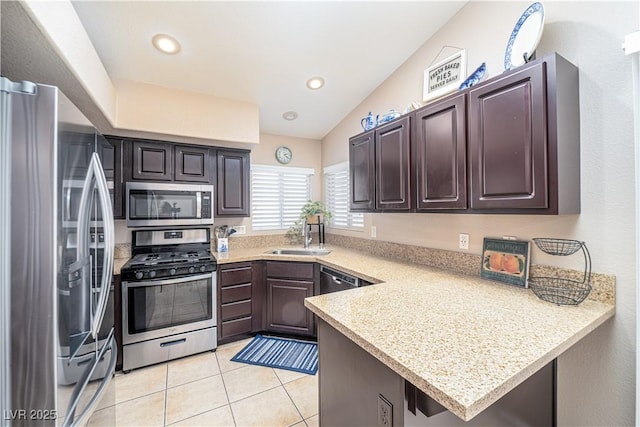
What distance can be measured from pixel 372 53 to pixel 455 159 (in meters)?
1.33

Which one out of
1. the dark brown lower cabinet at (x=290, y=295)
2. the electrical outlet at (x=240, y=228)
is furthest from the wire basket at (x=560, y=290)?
the electrical outlet at (x=240, y=228)

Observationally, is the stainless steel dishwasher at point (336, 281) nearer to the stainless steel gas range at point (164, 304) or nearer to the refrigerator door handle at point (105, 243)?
the stainless steel gas range at point (164, 304)

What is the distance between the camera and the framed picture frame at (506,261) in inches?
63.8

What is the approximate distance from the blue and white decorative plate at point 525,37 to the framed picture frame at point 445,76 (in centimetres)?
37

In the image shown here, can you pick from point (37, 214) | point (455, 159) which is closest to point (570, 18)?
point (455, 159)

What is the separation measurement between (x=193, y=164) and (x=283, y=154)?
1.22 m

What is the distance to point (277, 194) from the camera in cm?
367

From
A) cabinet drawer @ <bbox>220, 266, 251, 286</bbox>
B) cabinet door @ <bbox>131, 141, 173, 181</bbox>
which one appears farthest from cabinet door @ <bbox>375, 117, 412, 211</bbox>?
cabinet door @ <bbox>131, 141, 173, 181</bbox>

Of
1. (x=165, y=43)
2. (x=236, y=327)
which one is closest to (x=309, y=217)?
(x=236, y=327)

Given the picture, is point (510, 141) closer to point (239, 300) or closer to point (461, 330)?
point (461, 330)

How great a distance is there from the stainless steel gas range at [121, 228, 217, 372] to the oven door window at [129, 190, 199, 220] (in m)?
0.25

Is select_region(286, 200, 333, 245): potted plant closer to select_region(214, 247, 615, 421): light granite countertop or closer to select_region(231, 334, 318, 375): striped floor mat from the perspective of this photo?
select_region(231, 334, 318, 375): striped floor mat

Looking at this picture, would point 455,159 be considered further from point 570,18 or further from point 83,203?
point 83,203

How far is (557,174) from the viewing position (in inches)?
49.1
